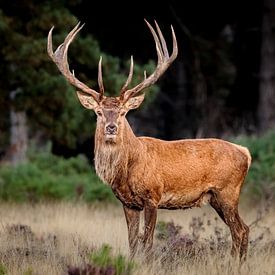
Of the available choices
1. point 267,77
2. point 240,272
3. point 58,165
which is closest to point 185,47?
point 267,77

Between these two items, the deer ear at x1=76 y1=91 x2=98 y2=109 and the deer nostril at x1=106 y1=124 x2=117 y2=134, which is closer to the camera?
the deer nostril at x1=106 y1=124 x2=117 y2=134

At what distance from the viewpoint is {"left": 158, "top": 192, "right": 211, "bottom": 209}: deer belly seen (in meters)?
9.57

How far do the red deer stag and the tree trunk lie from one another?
14.1 meters

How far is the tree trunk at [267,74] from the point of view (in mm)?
23953

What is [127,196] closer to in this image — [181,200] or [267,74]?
[181,200]

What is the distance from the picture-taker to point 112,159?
9.30m

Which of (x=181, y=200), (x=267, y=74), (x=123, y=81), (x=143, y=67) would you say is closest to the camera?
(x=181, y=200)

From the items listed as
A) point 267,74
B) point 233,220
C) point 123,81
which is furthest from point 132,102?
point 267,74

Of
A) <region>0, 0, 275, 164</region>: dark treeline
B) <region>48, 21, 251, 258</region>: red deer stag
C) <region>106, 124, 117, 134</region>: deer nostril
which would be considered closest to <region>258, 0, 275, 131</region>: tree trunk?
<region>0, 0, 275, 164</region>: dark treeline

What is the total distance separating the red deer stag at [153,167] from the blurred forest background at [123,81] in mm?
5785

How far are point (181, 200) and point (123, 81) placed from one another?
23.5 ft

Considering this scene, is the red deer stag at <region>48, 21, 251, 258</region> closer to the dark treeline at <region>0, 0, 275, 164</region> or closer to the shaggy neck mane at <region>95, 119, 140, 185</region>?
the shaggy neck mane at <region>95, 119, 140, 185</region>

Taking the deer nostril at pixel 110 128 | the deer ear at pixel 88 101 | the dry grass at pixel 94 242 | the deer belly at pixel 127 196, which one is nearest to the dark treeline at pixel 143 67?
the dry grass at pixel 94 242

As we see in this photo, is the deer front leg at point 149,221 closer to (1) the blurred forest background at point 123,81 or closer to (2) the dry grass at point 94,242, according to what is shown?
(2) the dry grass at point 94,242
